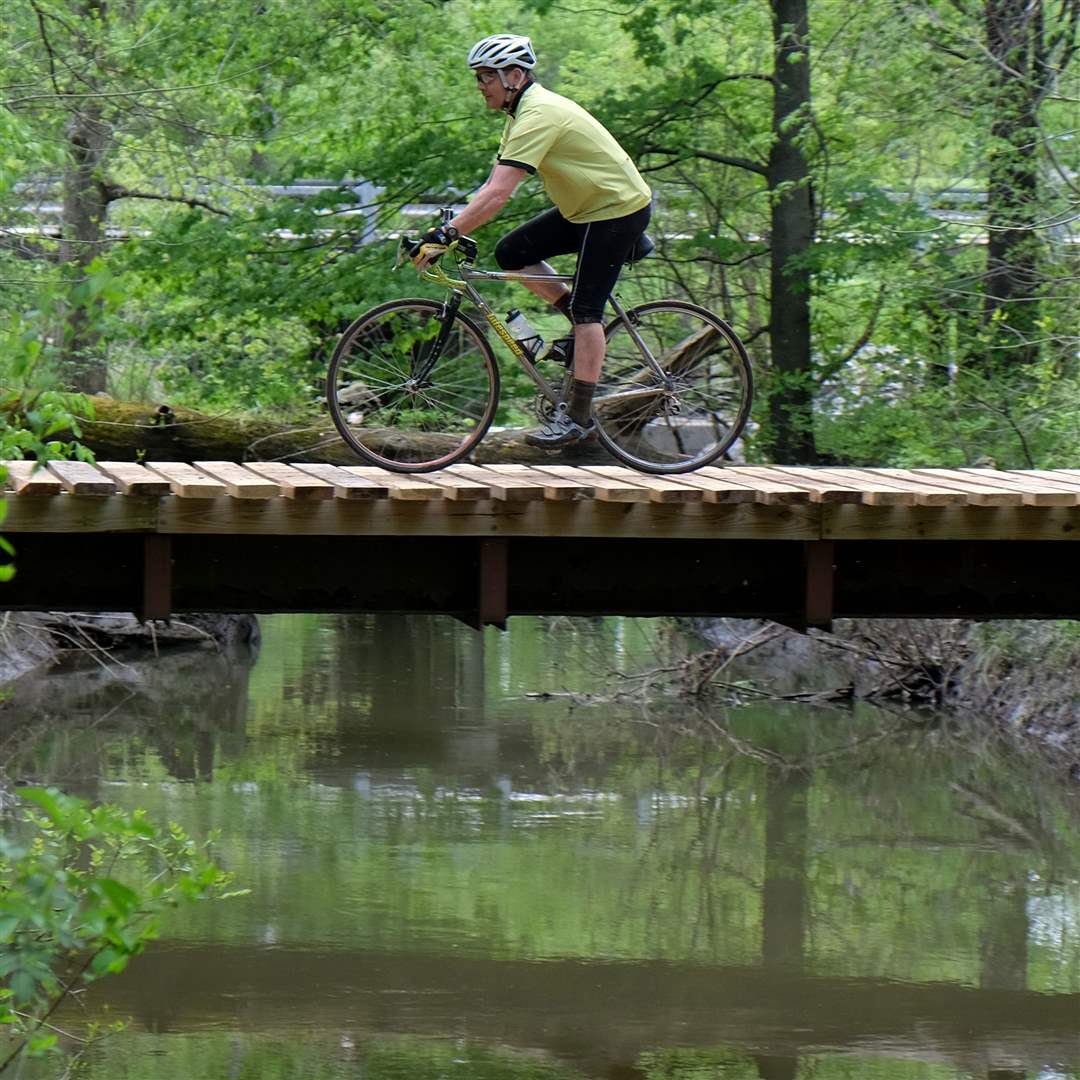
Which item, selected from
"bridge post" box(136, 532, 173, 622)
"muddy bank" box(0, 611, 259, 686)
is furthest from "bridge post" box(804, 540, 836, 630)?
"muddy bank" box(0, 611, 259, 686)

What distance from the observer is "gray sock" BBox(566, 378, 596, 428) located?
7992 mm

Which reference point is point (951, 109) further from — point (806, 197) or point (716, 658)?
point (716, 658)

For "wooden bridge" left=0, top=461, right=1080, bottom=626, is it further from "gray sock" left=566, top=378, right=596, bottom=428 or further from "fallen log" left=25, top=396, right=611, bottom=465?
"fallen log" left=25, top=396, right=611, bottom=465

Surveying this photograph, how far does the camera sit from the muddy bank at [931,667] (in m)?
15.1

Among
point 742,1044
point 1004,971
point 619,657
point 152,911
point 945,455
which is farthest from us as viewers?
point 619,657

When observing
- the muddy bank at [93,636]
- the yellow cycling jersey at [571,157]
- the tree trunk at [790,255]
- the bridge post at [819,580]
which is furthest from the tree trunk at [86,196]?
the bridge post at [819,580]

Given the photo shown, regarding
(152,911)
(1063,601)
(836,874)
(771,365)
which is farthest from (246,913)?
(771,365)

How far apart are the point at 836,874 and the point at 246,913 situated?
400 centimetres

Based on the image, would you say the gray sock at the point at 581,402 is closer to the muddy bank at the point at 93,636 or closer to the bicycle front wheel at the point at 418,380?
the bicycle front wheel at the point at 418,380

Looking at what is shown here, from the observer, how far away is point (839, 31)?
1599cm

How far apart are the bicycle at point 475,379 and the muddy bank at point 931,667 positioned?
666 centimetres

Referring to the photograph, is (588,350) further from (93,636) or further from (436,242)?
(93,636)

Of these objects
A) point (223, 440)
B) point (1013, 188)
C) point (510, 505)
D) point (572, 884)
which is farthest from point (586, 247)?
point (1013, 188)

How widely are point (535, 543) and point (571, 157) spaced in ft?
5.57
